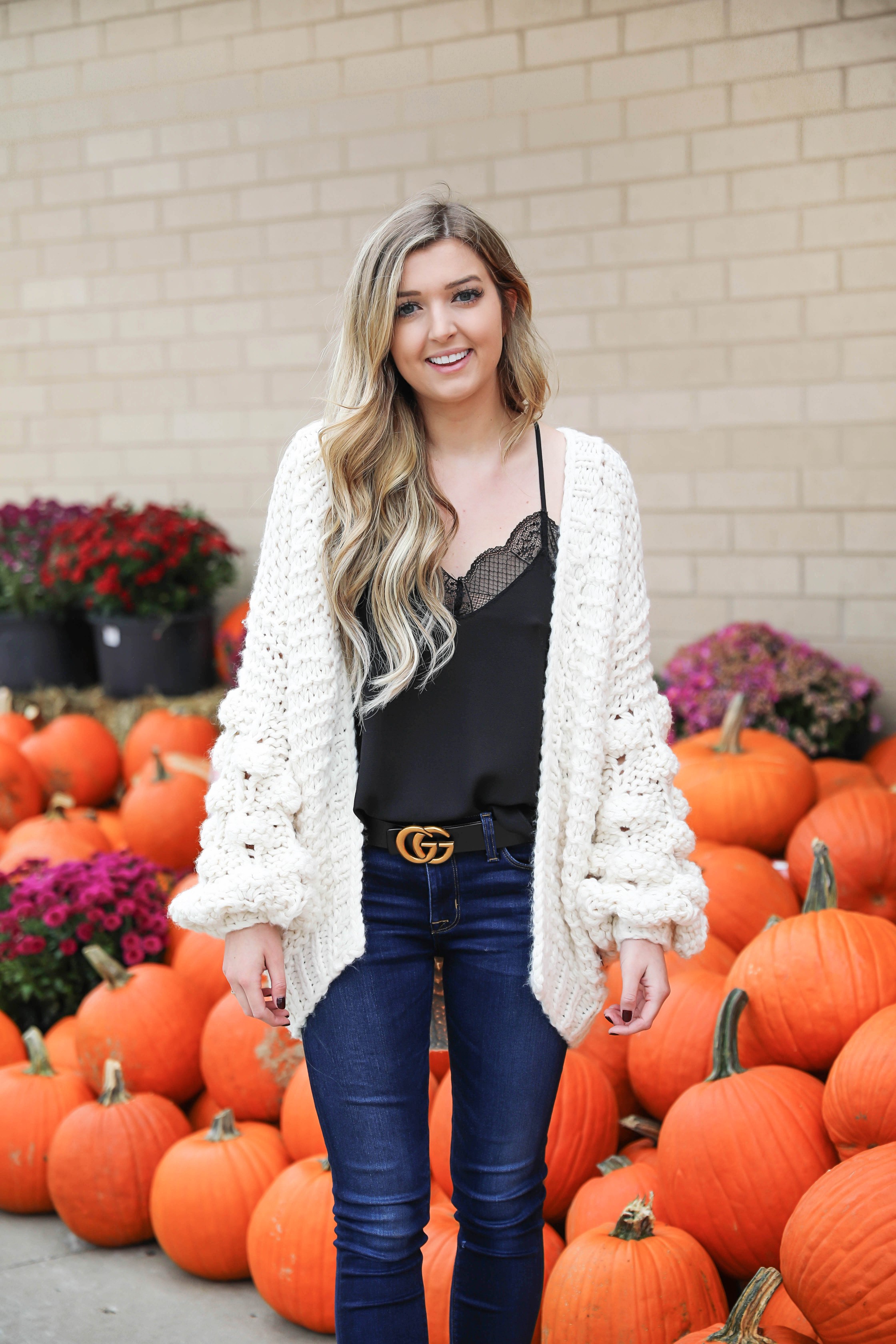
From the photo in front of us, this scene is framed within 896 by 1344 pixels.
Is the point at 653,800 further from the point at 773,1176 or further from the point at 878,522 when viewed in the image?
the point at 878,522

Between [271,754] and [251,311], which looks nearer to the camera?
[271,754]

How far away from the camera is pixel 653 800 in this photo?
164 cm

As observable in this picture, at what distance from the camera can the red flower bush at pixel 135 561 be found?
202 inches

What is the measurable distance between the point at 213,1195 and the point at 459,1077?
998mm

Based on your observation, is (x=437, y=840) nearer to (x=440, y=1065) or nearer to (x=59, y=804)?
(x=440, y=1065)

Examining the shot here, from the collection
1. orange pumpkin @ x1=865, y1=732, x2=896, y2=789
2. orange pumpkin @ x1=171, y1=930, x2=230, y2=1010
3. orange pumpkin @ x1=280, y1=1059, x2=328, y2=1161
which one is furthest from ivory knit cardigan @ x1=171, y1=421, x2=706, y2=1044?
orange pumpkin @ x1=865, y1=732, x2=896, y2=789

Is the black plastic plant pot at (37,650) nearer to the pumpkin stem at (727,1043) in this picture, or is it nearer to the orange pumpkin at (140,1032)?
the orange pumpkin at (140,1032)

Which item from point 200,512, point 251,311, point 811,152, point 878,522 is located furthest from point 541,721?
point 251,311

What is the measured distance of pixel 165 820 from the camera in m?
3.99

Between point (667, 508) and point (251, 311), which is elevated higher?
point (251, 311)

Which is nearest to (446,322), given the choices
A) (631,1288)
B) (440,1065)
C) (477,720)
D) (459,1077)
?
(477,720)

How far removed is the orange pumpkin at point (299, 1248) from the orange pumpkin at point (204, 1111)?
531 mm

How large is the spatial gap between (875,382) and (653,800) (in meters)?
3.59

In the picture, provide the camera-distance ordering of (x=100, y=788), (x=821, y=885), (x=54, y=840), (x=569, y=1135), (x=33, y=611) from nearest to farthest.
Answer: (x=569, y=1135) → (x=821, y=885) → (x=54, y=840) → (x=100, y=788) → (x=33, y=611)
